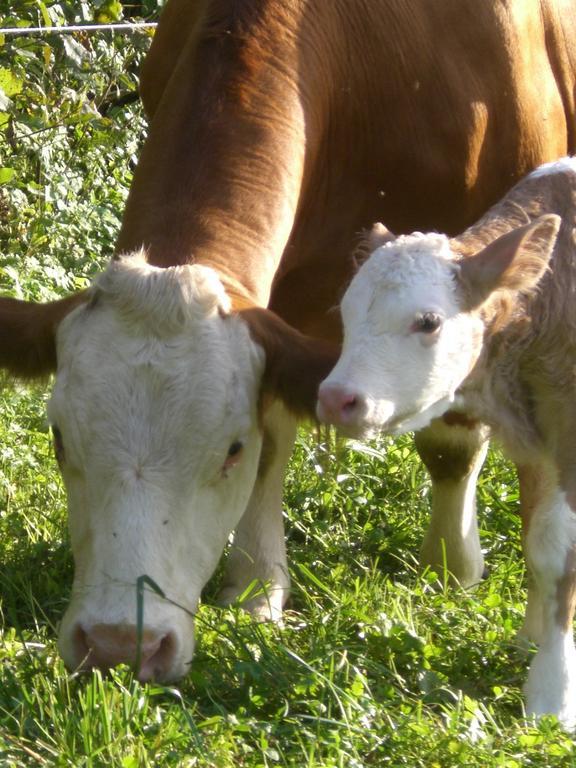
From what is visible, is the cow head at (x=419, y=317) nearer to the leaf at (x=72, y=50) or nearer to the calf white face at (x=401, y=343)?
the calf white face at (x=401, y=343)

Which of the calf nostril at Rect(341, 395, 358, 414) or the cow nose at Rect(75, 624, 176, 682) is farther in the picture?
the cow nose at Rect(75, 624, 176, 682)

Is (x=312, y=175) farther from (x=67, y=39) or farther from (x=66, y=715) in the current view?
(x=67, y=39)

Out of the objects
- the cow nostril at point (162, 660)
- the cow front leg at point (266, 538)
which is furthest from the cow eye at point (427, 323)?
the cow front leg at point (266, 538)

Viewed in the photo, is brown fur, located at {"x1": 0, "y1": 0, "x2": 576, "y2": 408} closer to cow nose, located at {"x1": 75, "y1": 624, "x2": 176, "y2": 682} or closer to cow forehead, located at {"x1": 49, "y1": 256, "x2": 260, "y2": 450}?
cow forehead, located at {"x1": 49, "y1": 256, "x2": 260, "y2": 450}

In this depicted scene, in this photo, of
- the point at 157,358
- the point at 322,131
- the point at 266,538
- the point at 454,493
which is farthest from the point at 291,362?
the point at 454,493

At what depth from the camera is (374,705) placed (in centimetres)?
399

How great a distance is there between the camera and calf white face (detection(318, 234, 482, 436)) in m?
3.89

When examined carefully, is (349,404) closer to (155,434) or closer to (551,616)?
(155,434)

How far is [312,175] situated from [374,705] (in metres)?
2.13

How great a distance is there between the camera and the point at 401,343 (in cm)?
406

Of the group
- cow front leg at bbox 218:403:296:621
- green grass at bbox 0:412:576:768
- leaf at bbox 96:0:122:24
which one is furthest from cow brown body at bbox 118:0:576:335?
leaf at bbox 96:0:122:24

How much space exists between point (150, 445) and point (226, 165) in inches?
44.9

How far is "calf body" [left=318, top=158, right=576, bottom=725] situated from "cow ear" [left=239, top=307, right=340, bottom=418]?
0.26 meters

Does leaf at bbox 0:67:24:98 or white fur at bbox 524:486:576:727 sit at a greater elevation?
leaf at bbox 0:67:24:98
